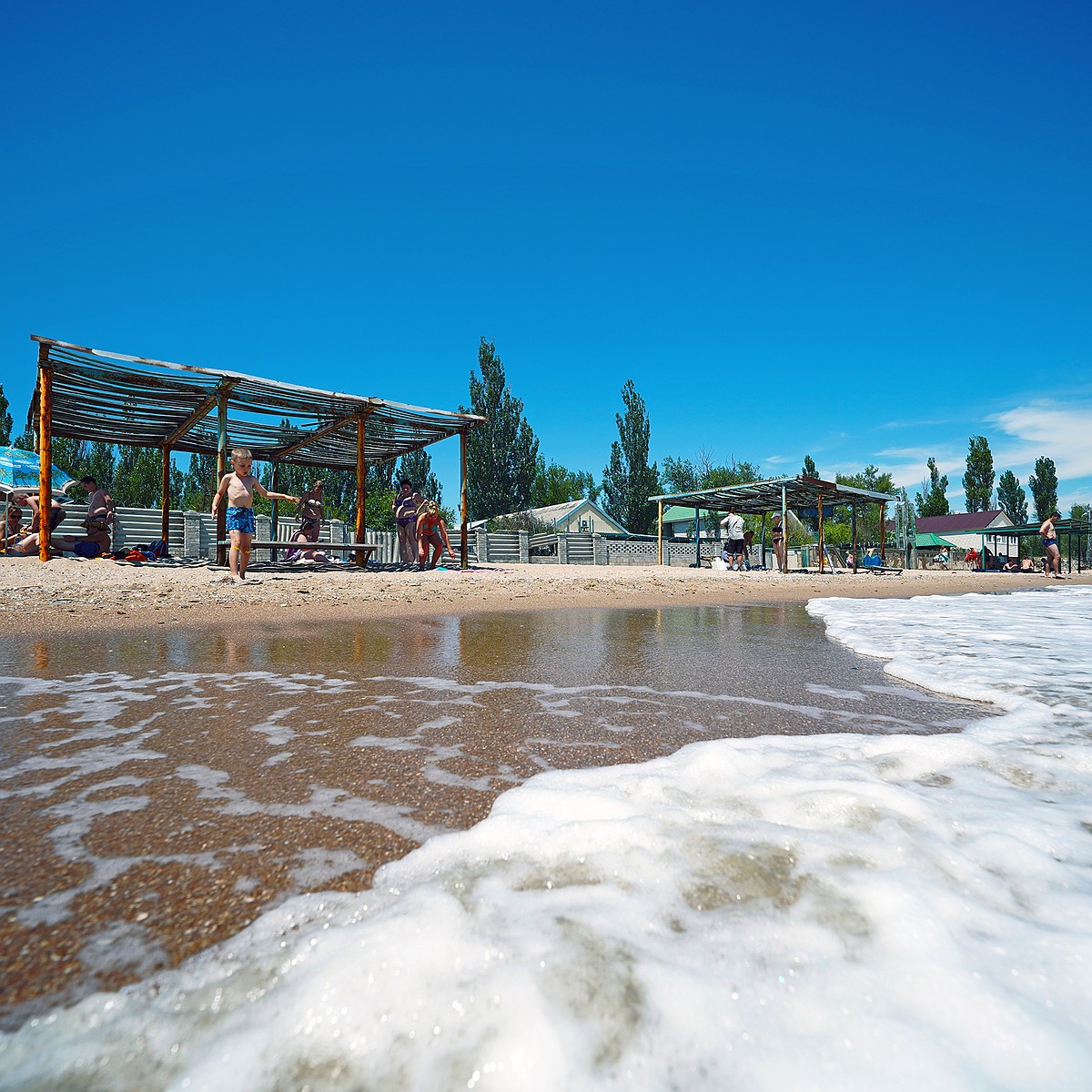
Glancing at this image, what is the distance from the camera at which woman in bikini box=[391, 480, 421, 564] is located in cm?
1215

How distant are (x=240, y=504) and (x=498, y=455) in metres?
31.0

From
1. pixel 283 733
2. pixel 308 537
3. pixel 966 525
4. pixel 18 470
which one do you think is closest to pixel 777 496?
pixel 308 537

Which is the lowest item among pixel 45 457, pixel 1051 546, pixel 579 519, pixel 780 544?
pixel 1051 546

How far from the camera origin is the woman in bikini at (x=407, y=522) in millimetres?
12148

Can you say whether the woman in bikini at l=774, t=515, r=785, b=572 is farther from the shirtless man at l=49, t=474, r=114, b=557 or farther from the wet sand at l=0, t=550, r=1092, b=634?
the shirtless man at l=49, t=474, r=114, b=557

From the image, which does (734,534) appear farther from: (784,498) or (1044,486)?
(1044,486)

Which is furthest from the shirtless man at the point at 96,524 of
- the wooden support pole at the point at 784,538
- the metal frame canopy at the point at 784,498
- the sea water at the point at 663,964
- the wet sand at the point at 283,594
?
the wooden support pole at the point at 784,538

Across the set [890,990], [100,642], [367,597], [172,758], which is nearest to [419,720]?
[172,758]

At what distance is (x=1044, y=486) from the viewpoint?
58281mm

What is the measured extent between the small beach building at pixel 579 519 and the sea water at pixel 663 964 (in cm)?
3541

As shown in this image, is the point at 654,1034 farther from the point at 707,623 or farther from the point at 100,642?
the point at 707,623

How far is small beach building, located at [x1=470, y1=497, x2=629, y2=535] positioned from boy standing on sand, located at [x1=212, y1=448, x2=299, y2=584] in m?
28.7

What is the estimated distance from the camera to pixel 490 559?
67.0 ft

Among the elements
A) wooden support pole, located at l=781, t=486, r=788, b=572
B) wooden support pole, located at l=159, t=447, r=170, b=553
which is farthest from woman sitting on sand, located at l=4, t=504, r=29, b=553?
wooden support pole, located at l=781, t=486, r=788, b=572
